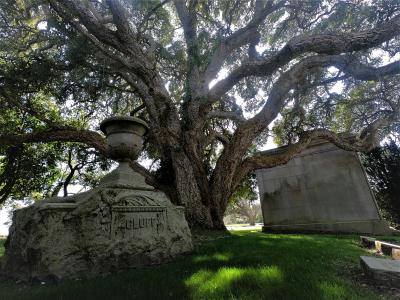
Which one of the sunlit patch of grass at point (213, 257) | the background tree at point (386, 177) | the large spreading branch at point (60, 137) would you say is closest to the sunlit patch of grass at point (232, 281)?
the sunlit patch of grass at point (213, 257)

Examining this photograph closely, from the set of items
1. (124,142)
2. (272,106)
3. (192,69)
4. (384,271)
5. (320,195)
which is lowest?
(384,271)

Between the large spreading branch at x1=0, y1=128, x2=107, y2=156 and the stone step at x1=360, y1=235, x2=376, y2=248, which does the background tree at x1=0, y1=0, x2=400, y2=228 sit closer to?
the large spreading branch at x1=0, y1=128, x2=107, y2=156

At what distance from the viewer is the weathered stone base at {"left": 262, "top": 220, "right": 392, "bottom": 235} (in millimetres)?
9102

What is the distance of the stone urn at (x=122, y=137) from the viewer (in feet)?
15.0

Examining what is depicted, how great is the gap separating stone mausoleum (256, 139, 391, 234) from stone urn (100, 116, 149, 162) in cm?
884

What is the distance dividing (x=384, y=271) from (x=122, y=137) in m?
4.34

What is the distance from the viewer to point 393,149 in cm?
1085

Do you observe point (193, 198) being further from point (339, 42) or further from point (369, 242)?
point (339, 42)

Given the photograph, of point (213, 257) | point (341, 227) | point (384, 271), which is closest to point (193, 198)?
point (213, 257)

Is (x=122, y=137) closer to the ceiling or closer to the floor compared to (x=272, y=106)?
closer to the floor

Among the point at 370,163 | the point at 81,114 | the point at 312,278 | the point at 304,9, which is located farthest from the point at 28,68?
the point at 370,163

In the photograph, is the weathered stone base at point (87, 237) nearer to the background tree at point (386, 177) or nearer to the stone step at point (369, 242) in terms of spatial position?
the stone step at point (369, 242)

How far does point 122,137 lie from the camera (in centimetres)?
459

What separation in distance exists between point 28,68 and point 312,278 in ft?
31.2
